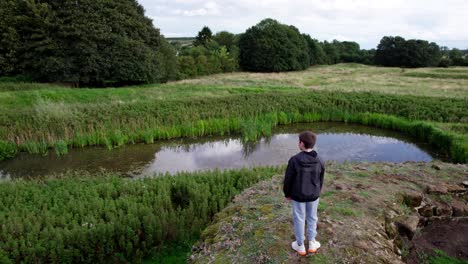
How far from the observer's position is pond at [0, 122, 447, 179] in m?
14.8

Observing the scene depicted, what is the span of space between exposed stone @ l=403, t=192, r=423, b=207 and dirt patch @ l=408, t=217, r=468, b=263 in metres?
0.52

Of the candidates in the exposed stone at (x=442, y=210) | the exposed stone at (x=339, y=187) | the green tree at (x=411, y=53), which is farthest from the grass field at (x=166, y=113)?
the green tree at (x=411, y=53)

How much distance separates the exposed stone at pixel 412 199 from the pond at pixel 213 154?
7872 mm

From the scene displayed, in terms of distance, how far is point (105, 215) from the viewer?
25.8 feet

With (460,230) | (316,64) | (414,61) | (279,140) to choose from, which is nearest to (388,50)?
(414,61)

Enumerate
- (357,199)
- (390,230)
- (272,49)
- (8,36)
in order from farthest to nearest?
(272,49)
(8,36)
(357,199)
(390,230)

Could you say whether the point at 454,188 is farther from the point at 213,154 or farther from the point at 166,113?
the point at 166,113

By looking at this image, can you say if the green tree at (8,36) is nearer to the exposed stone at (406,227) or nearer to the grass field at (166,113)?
the grass field at (166,113)

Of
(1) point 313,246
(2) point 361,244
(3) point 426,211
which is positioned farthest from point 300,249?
(3) point 426,211

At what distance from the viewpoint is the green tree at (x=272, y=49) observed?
→ 61.9 metres

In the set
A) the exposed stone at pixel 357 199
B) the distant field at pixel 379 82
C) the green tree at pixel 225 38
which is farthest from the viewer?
the green tree at pixel 225 38

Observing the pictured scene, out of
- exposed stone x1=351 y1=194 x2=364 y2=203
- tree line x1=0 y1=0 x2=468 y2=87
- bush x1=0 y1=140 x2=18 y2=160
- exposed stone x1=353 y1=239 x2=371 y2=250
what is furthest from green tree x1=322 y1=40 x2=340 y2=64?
exposed stone x1=353 y1=239 x2=371 y2=250

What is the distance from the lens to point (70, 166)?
15.0m

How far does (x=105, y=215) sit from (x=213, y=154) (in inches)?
365
